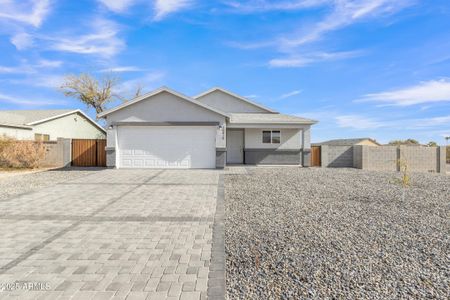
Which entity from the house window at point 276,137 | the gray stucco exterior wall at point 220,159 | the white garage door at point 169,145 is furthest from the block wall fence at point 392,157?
the white garage door at point 169,145

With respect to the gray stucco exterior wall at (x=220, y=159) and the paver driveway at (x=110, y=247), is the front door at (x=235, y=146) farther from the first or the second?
the paver driveway at (x=110, y=247)

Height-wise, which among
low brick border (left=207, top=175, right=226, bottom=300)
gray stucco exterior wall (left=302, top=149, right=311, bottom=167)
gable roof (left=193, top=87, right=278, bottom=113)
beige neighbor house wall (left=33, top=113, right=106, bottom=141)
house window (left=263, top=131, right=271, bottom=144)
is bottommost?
low brick border (left=207, top=175, right=226, bottom=300)

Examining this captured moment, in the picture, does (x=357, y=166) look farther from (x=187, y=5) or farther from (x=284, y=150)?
(x=187, y=5)

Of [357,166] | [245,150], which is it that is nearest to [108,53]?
[245,150]

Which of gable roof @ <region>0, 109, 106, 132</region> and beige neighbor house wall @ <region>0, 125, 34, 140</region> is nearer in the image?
beige neighbor house wall @ <region>0, 125, 34, 140</region>

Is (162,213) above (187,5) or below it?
below

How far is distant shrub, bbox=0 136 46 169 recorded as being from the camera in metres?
15.3

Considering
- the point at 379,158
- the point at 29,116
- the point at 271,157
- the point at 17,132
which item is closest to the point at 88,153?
the point at 17,132

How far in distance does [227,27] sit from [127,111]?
724 cm

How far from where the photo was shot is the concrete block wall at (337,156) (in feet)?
59.7

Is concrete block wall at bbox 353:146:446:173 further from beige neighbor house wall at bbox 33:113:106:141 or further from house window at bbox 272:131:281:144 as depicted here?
beige neighbor house wall at bbox 33:113:106:141

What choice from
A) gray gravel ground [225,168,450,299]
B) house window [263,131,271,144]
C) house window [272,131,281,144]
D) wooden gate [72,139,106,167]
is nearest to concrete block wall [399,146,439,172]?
house window [272,131,281,144]

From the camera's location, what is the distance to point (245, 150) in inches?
731

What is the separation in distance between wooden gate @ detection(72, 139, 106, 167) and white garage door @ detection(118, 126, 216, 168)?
2.67 meters
